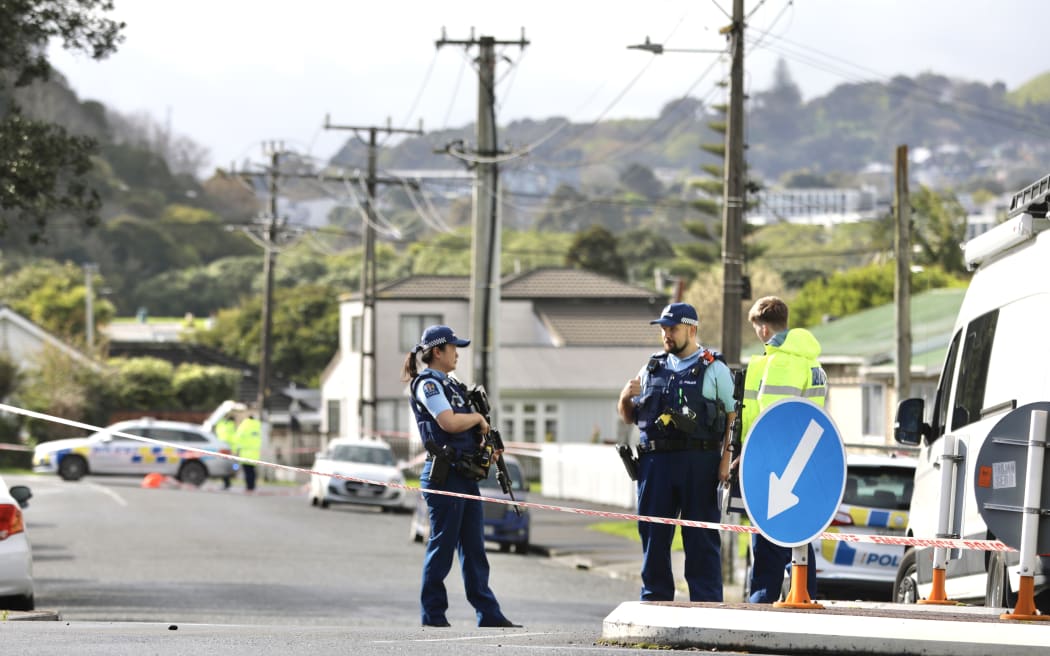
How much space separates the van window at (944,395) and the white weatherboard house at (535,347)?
1928 inches

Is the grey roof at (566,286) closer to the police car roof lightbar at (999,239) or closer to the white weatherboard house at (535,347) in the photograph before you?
the white weatherboard house at (535,347)

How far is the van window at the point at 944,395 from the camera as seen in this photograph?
37.0 feet

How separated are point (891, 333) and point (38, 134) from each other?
2828cm

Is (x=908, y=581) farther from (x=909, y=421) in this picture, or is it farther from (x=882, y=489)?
(x=882, y=489)

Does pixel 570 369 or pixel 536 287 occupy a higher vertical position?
pixel 536 287

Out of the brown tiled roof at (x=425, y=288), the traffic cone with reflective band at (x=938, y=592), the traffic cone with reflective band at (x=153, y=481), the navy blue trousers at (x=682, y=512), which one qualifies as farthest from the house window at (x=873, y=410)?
the traffic cone with reflective band at (x=938, y=592)

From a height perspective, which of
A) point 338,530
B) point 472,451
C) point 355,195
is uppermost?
point 355,195

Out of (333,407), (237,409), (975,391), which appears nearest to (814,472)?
(975,391)

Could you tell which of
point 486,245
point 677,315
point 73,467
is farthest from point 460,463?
point 73,467

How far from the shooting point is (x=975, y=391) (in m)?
10.4

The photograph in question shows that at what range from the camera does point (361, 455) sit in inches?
1449

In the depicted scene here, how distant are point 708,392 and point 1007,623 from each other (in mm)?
2948

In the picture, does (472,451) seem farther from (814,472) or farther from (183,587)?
(183,587)

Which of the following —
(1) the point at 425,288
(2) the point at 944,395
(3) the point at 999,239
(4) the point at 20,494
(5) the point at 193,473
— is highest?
(1) the point at 425,288
